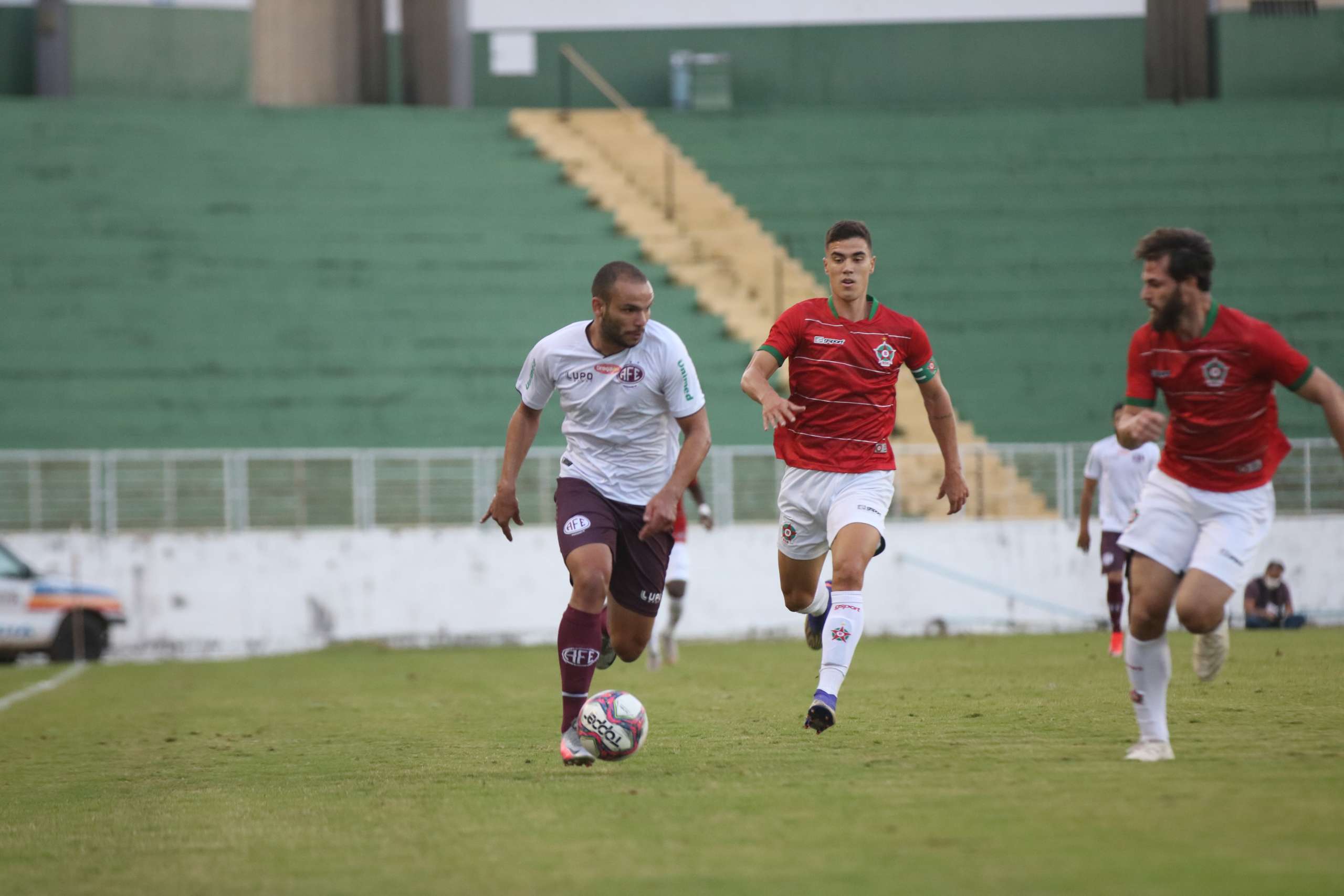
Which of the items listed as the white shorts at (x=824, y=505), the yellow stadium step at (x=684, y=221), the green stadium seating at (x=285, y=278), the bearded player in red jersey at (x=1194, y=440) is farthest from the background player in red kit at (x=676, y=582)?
the yellow stadium step at (x=684, y=221)

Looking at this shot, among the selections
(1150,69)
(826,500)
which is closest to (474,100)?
(1150,69)

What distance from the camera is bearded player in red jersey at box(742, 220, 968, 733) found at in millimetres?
8852

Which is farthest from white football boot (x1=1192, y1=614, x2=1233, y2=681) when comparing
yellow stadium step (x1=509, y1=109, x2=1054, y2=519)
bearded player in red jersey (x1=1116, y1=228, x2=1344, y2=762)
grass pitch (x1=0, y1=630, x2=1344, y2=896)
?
yellow stadium step (x1=509, y1=109, x2=1054, y2=519)

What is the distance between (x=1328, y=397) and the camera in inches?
276

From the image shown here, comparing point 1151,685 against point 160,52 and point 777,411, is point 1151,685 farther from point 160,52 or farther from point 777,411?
point 160,52

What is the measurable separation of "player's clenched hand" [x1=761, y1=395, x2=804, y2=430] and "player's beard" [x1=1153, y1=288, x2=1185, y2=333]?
1.71m

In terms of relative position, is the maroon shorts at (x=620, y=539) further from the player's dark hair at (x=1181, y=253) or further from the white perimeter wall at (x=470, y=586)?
the white perimeter wall at (x=470, y=586)

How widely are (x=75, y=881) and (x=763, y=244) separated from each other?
2529cm

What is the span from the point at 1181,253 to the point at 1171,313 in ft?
0.84

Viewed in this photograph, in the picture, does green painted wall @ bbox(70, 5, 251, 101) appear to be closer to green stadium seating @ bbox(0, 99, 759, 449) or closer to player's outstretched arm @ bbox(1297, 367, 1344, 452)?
green stadium seating @ bbox(0, 99, 759, 449)

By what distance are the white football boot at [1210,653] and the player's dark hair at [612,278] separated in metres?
3.15

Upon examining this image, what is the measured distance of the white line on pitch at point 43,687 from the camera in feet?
48.6

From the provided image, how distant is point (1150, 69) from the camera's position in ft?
113

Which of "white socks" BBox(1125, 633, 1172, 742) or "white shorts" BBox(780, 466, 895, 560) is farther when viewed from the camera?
"white shorts" BBox(780, 466, 895, 560)
